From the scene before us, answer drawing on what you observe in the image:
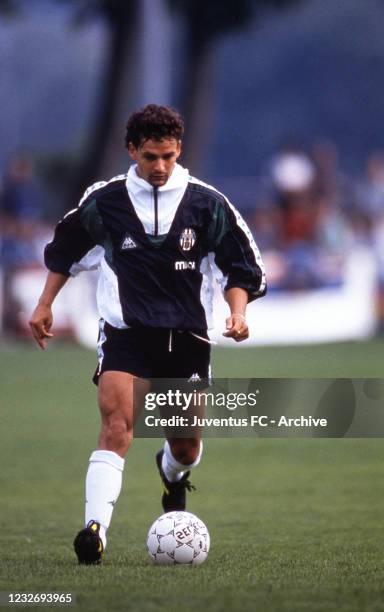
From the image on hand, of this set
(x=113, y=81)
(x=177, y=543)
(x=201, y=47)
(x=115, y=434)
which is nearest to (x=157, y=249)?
(x=115, y=434)

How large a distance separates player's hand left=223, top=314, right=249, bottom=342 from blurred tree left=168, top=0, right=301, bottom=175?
2600 centimetres

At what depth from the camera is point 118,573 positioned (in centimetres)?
711

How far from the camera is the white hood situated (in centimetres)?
772

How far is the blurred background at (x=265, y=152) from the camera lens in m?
23.4

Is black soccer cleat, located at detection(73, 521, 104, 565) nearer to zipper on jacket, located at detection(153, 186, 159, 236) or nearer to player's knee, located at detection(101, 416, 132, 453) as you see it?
player's knee, located at detection(101, 416, 132, 453)

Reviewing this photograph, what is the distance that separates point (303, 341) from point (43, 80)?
170ft

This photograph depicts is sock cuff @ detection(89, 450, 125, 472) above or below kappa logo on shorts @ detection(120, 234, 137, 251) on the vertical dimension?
below

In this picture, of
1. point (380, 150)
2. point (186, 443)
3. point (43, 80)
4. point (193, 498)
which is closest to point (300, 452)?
point (193, 498)

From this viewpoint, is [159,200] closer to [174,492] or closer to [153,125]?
[153,125]

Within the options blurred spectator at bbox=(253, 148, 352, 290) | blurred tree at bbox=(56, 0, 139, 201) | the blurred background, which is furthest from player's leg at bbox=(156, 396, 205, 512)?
blurred tree at bbox=(56, 0, 139, 201)

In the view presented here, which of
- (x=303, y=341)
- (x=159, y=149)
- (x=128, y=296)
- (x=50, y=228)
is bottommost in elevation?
(x=128, y=296)

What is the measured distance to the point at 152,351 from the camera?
25.3ft

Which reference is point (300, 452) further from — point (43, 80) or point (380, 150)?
point (43, 80)

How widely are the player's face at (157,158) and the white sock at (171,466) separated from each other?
1.37 meters
